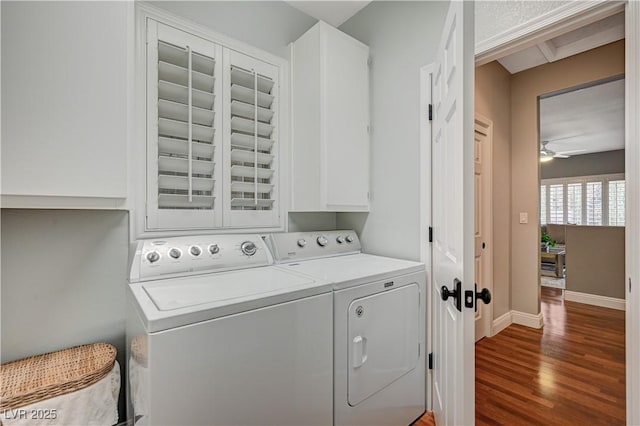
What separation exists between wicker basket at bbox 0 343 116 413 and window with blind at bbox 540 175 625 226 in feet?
25.8

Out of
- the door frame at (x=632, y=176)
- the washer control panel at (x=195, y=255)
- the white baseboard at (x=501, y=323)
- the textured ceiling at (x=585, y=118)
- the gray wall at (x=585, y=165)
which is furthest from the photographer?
the gray wall at (x=585, y=165)

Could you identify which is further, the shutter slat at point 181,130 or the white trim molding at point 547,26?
the shutter slat at point 181,130

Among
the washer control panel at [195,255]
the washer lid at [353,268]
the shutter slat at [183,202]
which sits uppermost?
the shutter slat at [183,202]

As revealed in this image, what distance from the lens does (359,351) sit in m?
1.42

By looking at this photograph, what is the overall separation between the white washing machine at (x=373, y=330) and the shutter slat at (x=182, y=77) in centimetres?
97

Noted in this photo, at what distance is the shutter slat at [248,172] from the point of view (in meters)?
1.90

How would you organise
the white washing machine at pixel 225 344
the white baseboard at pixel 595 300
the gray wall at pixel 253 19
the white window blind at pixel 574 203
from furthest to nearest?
the white window blind at pixel 574 203 < the white baseboard at pixel 595 300 < the gray wall at pixel 253 19 < the white washing machine at pixel 225 344

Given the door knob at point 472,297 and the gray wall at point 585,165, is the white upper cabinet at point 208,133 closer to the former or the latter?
the door knob at point 472,297

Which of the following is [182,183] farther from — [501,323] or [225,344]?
[501,323]

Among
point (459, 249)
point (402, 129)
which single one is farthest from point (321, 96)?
point (459, 249)

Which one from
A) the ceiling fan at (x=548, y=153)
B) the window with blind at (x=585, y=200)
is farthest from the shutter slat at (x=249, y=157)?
the window with blind at (x=585, y=200)

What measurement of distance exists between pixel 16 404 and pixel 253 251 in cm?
106

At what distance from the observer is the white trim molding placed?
1295 mm

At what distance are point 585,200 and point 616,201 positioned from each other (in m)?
0.60
